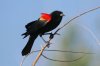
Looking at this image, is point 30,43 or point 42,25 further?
point 42,25

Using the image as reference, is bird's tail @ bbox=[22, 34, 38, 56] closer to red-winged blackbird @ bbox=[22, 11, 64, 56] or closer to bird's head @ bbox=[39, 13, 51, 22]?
red-winged blackbird @ bbox=[22, 11, 64, 56]

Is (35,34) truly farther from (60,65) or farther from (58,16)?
(60,65)

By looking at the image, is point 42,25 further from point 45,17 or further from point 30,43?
point 30,43

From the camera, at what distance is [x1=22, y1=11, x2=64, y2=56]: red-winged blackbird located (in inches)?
135

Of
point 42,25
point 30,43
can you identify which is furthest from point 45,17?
point 30,43

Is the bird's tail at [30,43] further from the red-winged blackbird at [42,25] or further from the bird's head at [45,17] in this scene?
the bird's head at [45,17]

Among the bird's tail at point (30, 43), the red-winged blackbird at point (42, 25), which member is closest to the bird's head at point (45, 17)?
the red-winged blackbird at point (42, 25)

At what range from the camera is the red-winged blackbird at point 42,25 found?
342 centimetres

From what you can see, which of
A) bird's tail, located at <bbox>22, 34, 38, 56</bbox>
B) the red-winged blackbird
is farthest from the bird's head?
bird's tail, located at <bbox>22, 34, 38, 56</bbox>

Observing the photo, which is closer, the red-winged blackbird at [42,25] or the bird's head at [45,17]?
the red-winged blackbird at [42,25]

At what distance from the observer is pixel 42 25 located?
362 cm

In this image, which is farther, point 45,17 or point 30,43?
point 45,17

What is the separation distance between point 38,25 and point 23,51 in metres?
0.52

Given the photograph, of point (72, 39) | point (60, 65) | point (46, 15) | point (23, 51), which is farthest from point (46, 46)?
point (72, 39)
